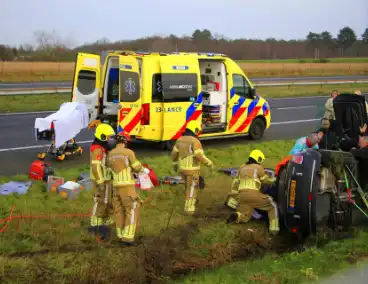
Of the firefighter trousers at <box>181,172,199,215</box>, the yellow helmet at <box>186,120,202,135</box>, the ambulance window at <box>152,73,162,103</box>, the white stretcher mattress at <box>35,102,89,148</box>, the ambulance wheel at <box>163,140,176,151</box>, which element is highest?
the ambulance window at <box>152,73,162,103</box>

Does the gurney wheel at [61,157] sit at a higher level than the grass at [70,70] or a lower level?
lower

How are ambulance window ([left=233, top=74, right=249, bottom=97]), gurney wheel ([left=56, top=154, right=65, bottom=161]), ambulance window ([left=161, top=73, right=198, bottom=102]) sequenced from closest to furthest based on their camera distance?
gurney wheel ([left=56, top=154, right=65, bottom=161]) < ambulance window ([left=161, top=73, right=198, bottom=102]) < ambulance window ([left=233, top=74, right=249, bottom=97])

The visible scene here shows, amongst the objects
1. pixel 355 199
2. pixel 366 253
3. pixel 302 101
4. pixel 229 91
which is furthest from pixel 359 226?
pixel 302 101

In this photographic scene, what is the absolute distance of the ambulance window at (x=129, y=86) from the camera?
11.6 meters

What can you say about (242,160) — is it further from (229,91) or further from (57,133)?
(57,133)

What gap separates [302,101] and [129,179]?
2029cm

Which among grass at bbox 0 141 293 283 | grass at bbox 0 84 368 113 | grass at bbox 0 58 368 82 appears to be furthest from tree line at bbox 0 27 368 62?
grass at bbox 0 141 293 283

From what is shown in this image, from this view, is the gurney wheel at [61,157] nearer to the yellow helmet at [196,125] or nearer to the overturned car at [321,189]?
the yellow helmet at [196,125]

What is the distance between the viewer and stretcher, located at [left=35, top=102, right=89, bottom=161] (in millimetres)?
10078

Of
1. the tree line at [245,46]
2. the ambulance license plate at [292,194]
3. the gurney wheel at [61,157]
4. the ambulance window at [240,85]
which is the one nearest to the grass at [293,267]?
the ambulance license plate at [292,194]

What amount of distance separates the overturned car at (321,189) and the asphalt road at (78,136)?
591cm

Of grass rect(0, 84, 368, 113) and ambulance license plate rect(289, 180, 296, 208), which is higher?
grass rect(0, 84, 368, 113)

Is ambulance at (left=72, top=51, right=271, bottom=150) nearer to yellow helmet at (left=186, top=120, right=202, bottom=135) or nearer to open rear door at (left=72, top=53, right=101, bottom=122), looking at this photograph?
open rear door at (left=72, top=53, right=101, bottom=122)

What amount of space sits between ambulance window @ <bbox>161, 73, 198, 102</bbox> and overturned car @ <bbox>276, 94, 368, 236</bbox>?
5752mm
